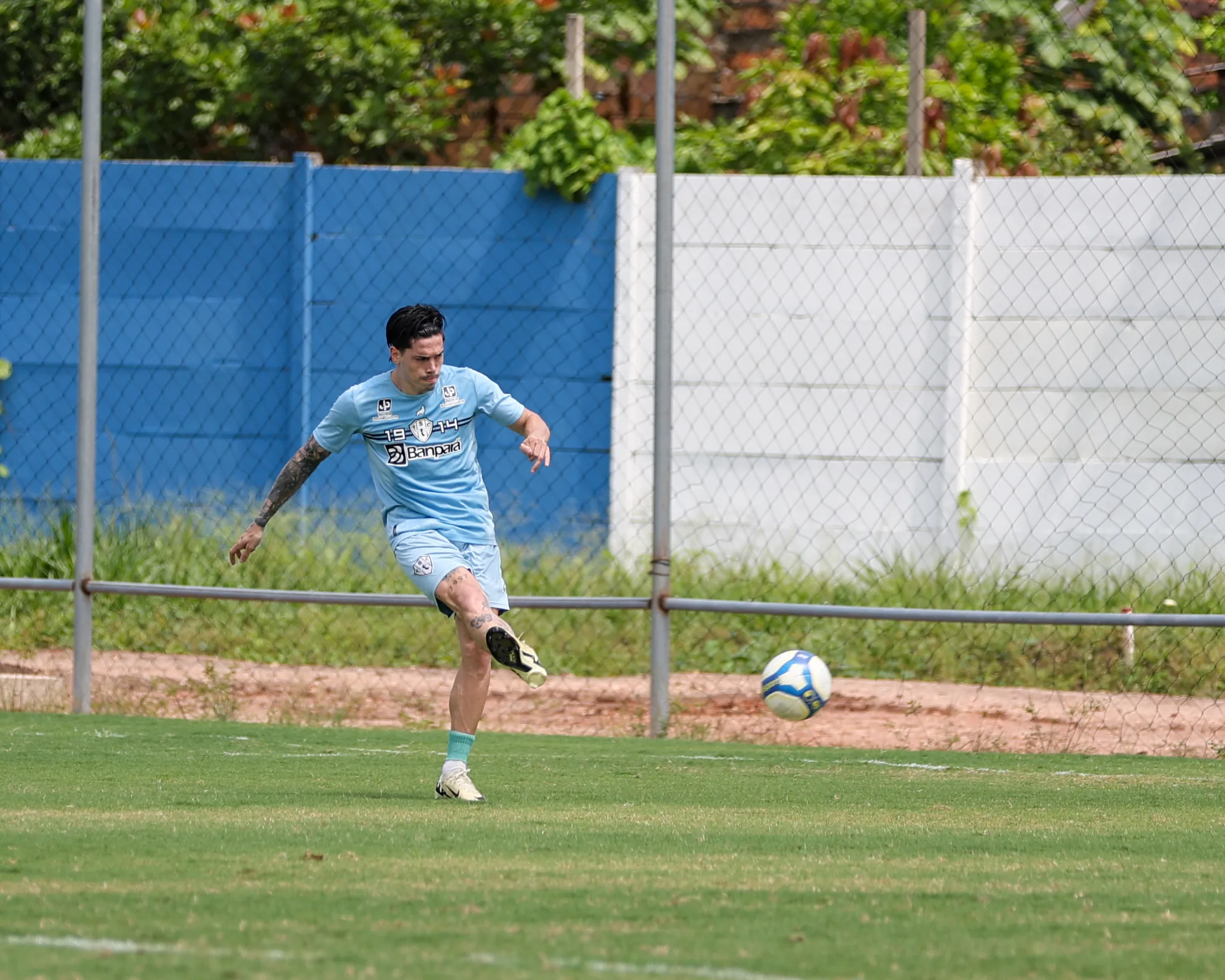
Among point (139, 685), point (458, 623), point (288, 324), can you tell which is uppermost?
point (288, 324)

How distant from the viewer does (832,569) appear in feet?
37.8

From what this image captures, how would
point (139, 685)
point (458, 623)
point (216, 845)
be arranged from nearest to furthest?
point (216, 845)
point (458, 623)
point (139, 685)

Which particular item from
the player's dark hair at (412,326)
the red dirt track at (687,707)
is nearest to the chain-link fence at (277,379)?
the red dirt track at (687,707)

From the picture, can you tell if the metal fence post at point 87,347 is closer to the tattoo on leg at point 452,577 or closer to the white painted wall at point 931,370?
the white painted wall at point 931,370

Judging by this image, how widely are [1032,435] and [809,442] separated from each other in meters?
1.34

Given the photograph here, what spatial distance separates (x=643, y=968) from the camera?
12.8 feet

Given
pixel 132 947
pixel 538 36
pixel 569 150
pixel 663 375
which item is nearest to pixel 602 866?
pixel 132 947

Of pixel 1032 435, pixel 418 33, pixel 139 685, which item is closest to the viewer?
pixel 139 685

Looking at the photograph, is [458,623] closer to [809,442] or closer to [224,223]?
[809,442]

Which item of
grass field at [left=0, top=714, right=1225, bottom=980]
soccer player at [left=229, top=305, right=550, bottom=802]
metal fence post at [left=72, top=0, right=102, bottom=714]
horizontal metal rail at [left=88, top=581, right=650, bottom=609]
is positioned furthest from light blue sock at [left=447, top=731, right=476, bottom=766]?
metal fence post at [left=72, top=0, right=102, bottom=714]

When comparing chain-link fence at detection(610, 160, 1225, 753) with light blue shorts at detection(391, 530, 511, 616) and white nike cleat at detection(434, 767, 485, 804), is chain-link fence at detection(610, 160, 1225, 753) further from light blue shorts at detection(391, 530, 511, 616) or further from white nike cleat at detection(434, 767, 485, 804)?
white nike cleat at detection(434, 767, 485, 804)

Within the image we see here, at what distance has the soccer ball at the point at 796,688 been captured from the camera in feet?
26.0

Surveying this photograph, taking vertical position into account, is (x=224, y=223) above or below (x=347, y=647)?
above

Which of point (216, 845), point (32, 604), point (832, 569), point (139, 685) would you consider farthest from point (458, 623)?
point (32, 604)
